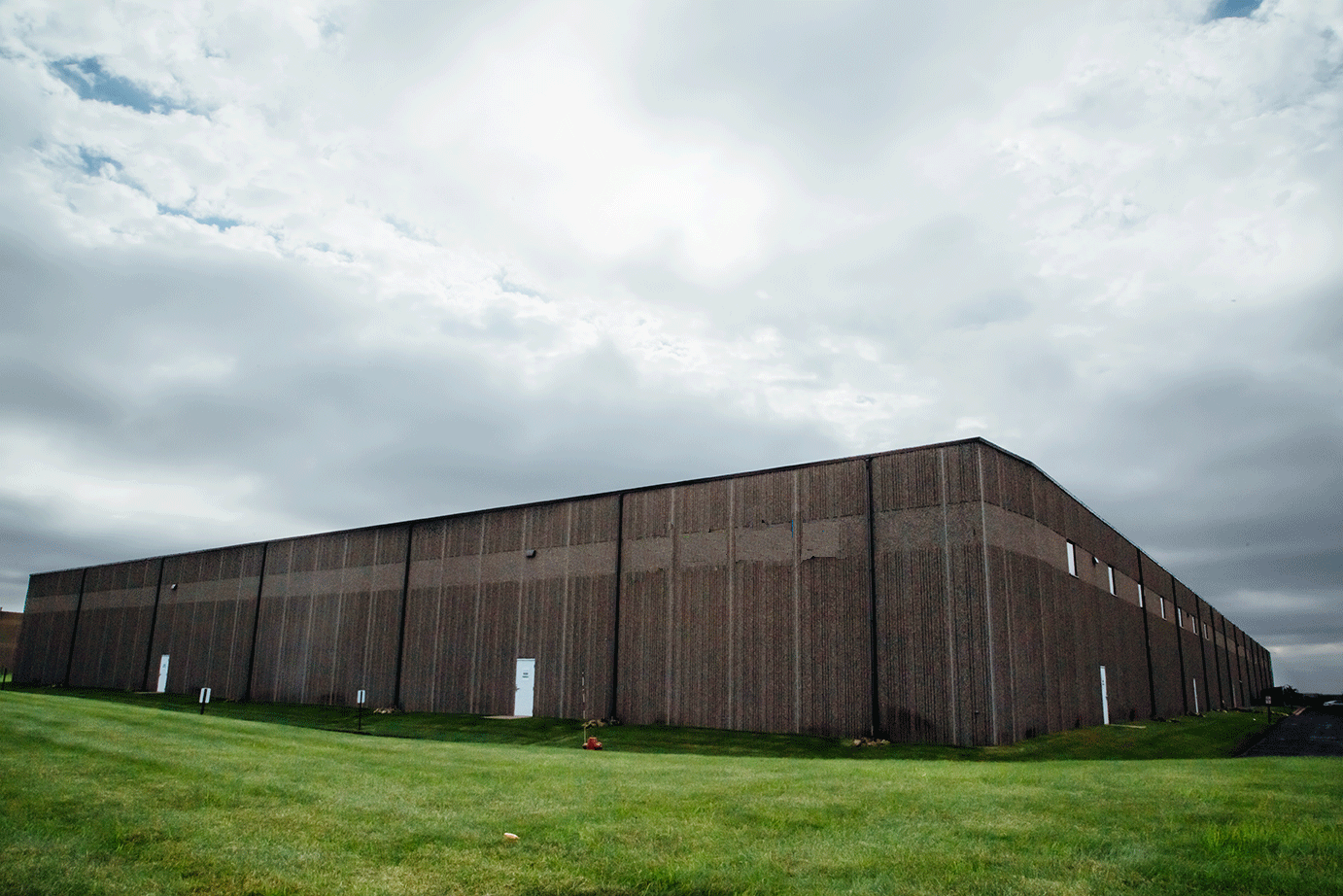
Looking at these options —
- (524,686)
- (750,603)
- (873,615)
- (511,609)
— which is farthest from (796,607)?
(511,609)

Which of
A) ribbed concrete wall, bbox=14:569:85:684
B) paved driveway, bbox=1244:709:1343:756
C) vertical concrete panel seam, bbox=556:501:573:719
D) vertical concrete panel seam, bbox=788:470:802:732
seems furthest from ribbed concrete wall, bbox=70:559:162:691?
paved driveway, bbox=1244:709:1343:756

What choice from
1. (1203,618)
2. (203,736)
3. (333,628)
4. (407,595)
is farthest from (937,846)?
(1203,618)

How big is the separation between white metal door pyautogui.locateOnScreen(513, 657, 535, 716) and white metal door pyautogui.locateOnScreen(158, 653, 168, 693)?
1347 inches

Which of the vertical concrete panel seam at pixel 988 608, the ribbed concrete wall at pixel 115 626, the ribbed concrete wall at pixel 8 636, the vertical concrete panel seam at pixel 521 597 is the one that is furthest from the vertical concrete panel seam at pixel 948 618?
the ribbed concrete wall at pixel 8 636

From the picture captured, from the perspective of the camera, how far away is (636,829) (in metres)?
9.35

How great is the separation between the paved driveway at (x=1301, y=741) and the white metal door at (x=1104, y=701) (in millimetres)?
5474

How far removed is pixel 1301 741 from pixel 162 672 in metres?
68.8

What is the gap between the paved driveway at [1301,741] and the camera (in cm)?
3569

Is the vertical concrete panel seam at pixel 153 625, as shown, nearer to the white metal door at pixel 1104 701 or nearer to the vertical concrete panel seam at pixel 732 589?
the vertical concrete panel seam at pixel 732 589

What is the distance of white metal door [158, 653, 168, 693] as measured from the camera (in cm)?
6062

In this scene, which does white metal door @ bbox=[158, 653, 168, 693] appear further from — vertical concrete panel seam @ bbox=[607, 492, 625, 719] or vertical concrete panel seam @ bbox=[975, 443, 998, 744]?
vertical concrete panel seam @ bbox=[975, 443, 998, 744]

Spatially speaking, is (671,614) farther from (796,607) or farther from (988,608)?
(988,608)

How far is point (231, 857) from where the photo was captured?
26.3 feet

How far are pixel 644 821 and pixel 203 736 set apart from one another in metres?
13.2
